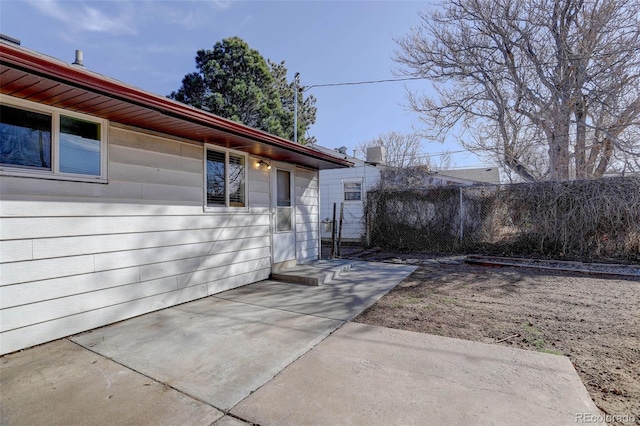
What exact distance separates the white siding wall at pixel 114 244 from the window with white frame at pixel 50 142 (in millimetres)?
117

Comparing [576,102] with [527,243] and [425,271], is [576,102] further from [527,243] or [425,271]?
[425,271]

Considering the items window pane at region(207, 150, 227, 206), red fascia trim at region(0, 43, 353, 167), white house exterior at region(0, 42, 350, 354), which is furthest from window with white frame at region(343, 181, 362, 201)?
red fascia trim at region(0, 43, 353, 167)

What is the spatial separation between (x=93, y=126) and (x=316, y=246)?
4823 millimetres

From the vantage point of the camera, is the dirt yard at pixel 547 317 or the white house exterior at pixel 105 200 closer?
the dirt yard at pixel 547 317

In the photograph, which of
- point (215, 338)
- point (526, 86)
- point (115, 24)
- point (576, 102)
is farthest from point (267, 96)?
point (215, 338)

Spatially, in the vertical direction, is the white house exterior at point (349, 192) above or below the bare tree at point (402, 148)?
below

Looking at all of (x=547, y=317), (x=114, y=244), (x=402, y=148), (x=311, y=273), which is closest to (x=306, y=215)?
(x=311, y=273)

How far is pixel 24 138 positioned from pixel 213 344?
8.49ft

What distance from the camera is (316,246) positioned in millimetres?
7156

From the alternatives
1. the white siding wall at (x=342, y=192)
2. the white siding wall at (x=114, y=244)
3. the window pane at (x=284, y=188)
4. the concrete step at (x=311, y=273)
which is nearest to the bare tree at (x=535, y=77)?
the white siding wall at (x=342, y=192)

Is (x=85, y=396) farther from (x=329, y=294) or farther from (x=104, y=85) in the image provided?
(x=329, y=294)

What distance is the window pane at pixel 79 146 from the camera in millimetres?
3090

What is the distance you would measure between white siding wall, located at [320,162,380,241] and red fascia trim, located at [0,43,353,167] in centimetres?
786

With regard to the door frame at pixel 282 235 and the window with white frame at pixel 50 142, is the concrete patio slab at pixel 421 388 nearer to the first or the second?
the window with white frame at pixel 50 142
